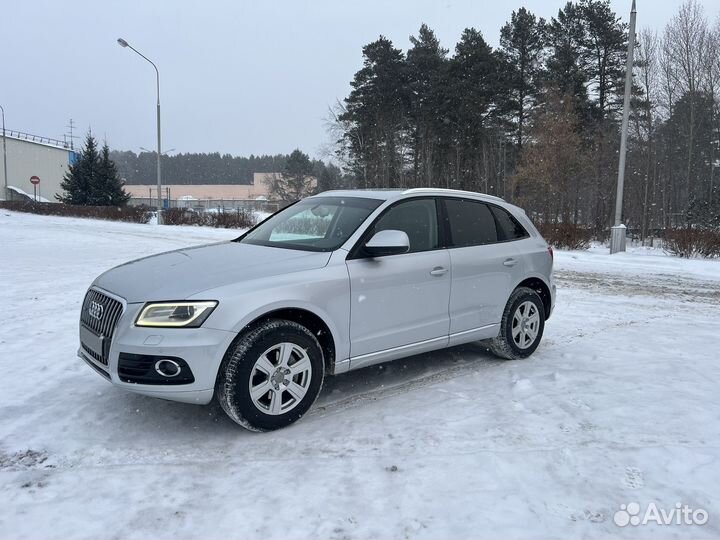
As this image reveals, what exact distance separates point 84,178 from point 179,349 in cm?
4842

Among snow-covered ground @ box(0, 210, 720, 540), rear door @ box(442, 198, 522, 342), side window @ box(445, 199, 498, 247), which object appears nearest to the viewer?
snow-covered ground @ box(0, 210, 720, 540)

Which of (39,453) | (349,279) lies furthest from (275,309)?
(39,453)

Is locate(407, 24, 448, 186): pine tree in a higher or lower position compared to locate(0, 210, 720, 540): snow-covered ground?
higher

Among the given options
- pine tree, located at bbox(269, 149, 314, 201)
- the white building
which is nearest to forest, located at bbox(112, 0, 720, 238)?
pine tree, located at bbox(269, 149, 314, 201)

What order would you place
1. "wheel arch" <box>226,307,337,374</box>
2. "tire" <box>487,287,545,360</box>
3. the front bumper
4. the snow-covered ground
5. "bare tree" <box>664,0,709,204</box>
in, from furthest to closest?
"bare tree" <box>664,0,709,204</box>
"tire" <box>487,287,545,360</box>
"wheel arch" <box>226,307,337,374</box>
the front bumper
the snow-covered ground

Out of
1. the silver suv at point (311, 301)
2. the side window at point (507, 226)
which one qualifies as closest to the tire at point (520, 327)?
the silver suv at point (311, 301)

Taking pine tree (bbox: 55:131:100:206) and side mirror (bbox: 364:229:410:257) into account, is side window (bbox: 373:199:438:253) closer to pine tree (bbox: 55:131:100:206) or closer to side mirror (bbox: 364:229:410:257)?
side mirror (bbox: 364:229:410:257)

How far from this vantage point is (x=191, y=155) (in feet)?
470

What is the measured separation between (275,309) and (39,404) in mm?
2113

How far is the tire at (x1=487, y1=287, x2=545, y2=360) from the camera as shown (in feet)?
17.4

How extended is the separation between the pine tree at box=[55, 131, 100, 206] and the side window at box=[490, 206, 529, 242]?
46.6m

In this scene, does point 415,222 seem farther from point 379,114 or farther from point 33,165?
point 33,165

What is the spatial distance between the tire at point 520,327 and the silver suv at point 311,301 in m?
0.01

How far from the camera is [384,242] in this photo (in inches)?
161
